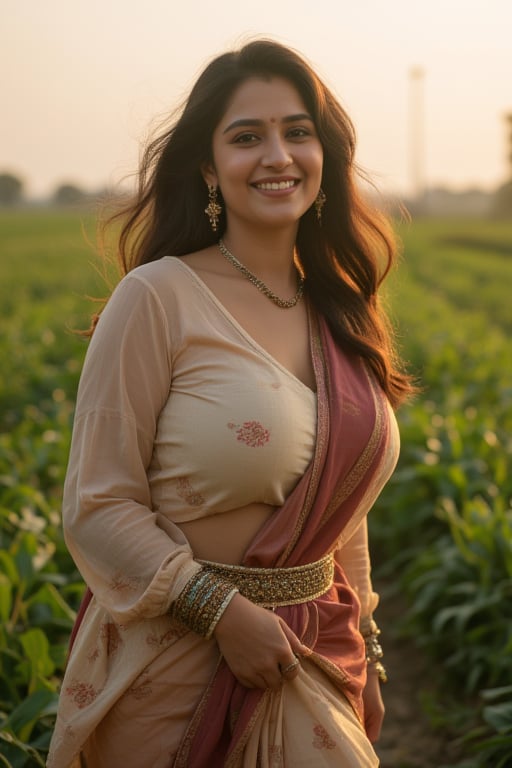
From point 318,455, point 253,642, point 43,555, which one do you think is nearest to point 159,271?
point 318,455

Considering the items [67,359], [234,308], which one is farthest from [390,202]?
[67,359]

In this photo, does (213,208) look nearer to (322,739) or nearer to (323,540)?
(323,540)

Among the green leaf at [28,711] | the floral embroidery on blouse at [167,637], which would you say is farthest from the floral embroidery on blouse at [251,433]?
the green leaf at [28,711]

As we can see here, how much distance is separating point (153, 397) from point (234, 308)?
0.31m

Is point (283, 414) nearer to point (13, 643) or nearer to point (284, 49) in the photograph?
point (284, 49)

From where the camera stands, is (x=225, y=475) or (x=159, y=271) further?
(x=159, y=271)

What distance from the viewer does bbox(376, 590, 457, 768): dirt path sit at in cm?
362

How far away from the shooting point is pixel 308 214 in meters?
2.43

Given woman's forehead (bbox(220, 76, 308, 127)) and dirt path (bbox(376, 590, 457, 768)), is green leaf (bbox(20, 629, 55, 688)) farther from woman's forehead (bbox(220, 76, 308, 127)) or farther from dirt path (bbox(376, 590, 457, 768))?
woman's forehead (bbox(220, 76, 308, 127))

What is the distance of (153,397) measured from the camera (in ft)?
6.40

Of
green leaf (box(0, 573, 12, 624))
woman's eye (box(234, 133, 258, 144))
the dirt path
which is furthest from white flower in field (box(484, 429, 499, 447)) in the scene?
woman's eye (box(234, 133, 258, 144))

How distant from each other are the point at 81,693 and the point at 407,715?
2.28m

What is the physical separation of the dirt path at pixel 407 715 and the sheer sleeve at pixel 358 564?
145cm

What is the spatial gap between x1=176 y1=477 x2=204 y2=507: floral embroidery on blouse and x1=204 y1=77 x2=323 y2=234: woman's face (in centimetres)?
60
